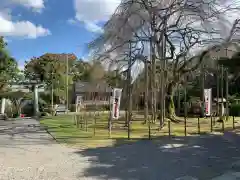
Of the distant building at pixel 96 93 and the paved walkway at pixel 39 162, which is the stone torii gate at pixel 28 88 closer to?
the distant building at pixel 96 93

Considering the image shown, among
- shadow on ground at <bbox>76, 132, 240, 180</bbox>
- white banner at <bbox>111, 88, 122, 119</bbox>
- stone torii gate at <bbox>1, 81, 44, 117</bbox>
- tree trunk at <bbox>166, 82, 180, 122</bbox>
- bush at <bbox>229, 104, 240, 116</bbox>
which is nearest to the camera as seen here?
shadow on ground at <bbox>76, 132, 240, 180</bbox>

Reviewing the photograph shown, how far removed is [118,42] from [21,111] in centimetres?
1769

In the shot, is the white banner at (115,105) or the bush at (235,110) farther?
the bush at (235,110)

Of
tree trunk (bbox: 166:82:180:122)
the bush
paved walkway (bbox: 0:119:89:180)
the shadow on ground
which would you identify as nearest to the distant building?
tree trunk (bbox: 166:82:180:122)

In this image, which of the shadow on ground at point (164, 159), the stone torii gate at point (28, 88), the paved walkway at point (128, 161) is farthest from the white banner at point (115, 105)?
the stone torii gate at point (28, 88)

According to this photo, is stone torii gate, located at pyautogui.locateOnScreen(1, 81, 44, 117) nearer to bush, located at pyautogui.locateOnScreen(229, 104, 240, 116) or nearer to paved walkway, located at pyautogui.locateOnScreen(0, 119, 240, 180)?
bush, located at pyautogui.locateOnScreen(229, 104, 240, 116)

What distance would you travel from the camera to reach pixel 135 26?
1933 cm

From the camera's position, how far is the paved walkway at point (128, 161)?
7020mm

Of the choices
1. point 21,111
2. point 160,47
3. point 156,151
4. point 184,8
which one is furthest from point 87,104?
point 156,151

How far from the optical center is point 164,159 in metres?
8.70

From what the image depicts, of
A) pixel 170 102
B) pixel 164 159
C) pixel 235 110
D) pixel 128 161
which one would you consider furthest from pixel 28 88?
pixel 164 159

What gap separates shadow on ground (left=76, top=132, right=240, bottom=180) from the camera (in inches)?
281

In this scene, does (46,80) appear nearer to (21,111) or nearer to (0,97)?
(21,111)

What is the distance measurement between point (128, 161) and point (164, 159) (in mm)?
961
